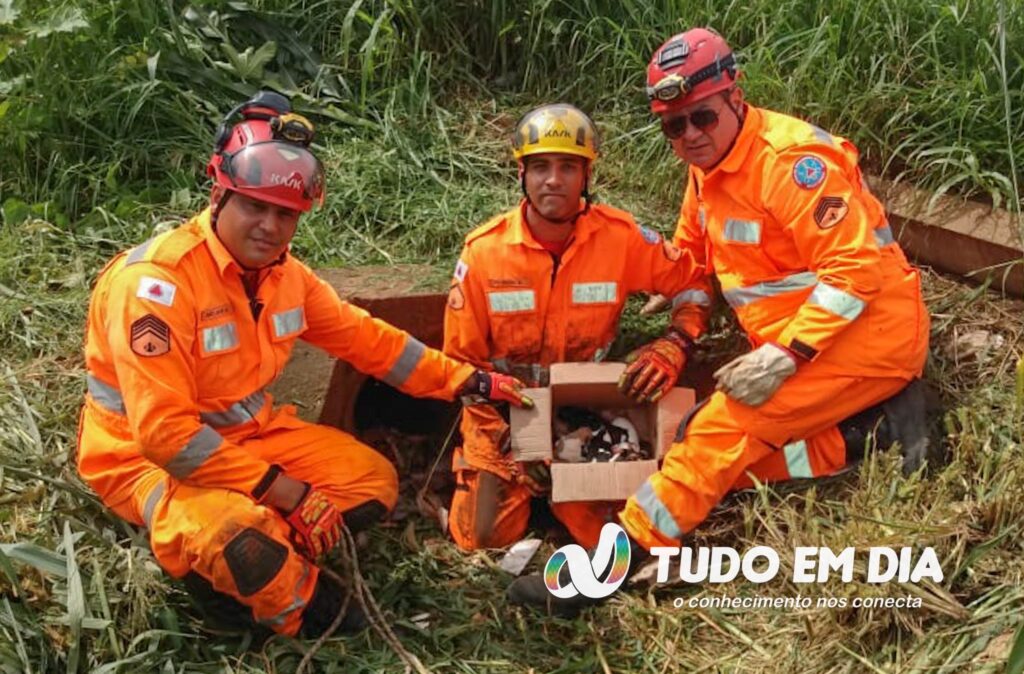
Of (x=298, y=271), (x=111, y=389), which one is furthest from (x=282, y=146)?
(x=111, y=389)

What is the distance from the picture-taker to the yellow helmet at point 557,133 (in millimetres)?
4242

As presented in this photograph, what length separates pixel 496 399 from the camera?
4.41m

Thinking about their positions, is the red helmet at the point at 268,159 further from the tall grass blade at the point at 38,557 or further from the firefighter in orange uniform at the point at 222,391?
the tall grass blade at the point at 38,557

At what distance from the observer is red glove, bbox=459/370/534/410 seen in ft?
14.2

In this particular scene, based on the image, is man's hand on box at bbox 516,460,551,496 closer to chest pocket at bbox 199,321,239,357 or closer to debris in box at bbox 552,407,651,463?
debris in box at bbox 552,407,651,463

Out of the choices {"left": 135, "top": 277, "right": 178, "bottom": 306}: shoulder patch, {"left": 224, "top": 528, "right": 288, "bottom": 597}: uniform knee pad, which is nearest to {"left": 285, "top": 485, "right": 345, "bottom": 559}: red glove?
{"left": 224, "top": 528, "right": 288, "bottom": 597}: uniform knee pad

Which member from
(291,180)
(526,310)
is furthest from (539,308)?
(291,180)

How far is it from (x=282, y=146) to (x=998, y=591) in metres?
2.55

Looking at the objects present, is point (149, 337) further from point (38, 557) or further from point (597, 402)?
point (597, 402)

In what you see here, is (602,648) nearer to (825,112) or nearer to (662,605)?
(662,605)

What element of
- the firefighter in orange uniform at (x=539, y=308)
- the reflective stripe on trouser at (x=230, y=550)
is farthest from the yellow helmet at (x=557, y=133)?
the reflective stripe on trouser at (x=230, y=550)

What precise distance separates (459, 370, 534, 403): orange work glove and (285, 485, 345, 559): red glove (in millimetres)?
805

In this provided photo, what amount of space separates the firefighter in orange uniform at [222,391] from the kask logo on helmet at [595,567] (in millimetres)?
708

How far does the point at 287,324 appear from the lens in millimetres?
3943
